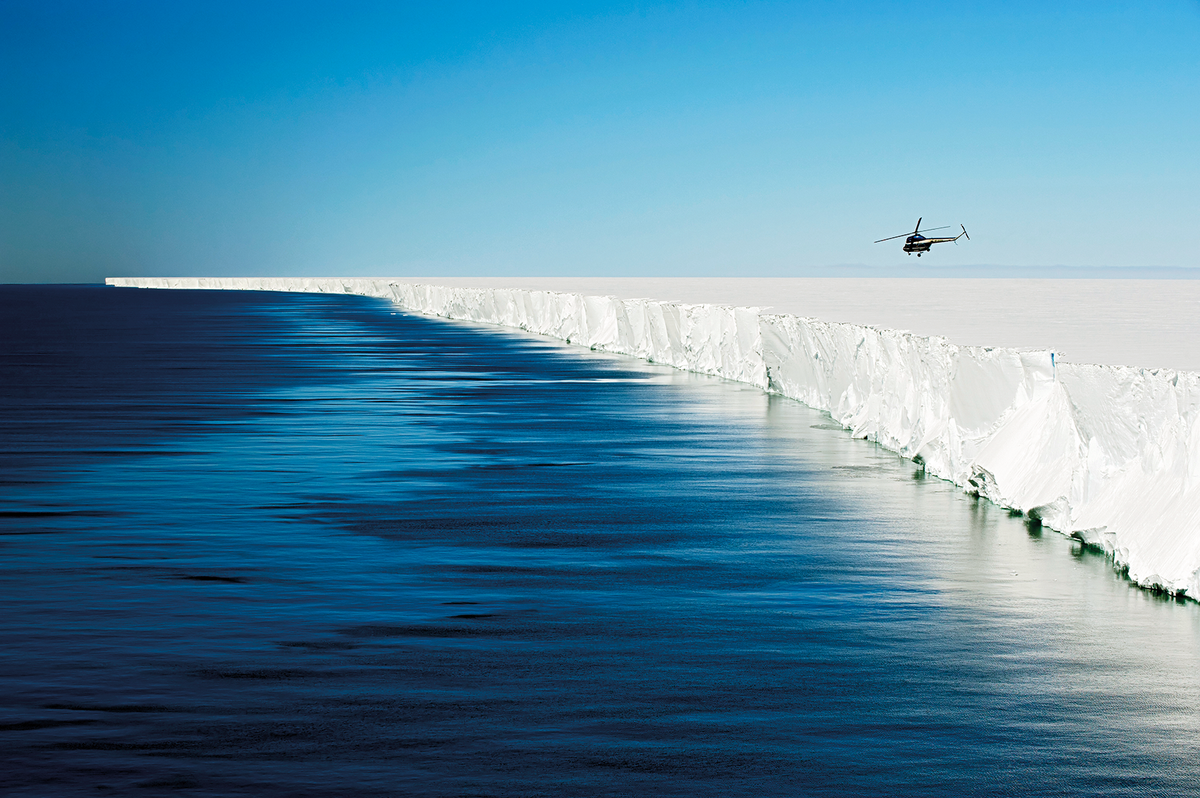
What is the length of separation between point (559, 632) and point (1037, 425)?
7347mm

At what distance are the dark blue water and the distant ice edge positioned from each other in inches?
15.9

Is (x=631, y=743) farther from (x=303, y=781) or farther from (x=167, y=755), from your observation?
(x=167, y=755)

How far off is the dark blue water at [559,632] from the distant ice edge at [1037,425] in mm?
405

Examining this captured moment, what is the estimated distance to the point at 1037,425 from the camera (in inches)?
589

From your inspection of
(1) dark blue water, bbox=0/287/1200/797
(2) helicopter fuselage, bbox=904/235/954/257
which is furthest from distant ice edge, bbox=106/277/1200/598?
(2) helicopter fuselage, bbox=904/235/954/257

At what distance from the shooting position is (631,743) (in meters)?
7.09

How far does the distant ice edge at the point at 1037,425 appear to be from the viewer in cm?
1132

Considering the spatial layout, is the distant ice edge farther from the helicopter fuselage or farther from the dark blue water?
the helicopter fuselage

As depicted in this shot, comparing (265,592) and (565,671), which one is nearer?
(565,671)

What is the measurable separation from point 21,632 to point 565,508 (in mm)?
6489

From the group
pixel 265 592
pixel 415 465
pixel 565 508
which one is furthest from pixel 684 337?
pixel 265 592

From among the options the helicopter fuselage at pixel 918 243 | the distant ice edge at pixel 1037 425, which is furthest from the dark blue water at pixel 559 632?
the helicopter fuselage at pixel 918 243

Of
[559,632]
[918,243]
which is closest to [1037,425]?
[559,632]

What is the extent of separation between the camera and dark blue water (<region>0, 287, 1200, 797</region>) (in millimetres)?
6863
